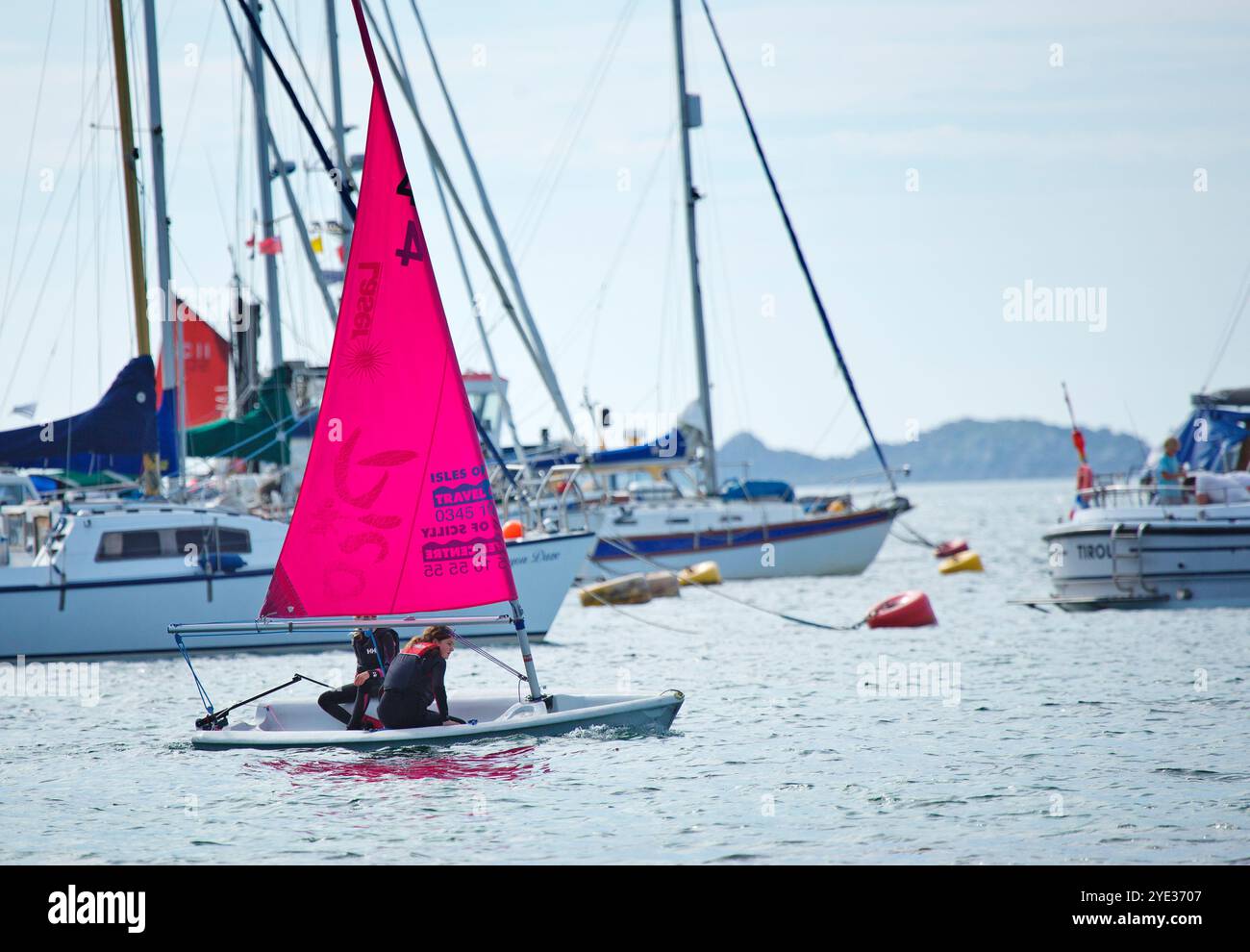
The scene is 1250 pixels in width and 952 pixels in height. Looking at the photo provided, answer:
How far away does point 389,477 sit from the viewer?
1566 cm

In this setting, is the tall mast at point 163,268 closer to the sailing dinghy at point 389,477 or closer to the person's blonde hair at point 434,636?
the sailing dinghy at point 389,477

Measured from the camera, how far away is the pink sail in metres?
15.5

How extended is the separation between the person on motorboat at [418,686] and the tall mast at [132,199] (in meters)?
12.5

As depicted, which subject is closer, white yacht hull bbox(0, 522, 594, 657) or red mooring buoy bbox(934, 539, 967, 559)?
white yacht hull bbox(0, 522, 594, 657)

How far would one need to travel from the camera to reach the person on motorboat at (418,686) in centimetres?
1491

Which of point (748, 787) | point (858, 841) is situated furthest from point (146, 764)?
point (858, 841)

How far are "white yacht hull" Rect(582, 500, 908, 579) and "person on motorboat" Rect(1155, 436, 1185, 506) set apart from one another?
617 inches

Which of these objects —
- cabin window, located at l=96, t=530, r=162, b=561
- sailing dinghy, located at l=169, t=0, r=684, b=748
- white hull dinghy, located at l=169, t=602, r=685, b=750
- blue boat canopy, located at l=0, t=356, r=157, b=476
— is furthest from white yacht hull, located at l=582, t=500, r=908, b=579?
sailing dinghy, located at l=169, t=0, r=684, b=748

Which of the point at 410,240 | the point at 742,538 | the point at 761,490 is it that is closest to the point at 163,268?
the point at 410,240

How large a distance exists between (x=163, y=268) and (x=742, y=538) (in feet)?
65.2

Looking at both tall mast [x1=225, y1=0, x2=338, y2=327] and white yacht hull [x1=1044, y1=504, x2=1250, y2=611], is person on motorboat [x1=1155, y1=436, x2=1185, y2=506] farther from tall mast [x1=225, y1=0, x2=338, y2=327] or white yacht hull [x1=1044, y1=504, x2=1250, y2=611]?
tall mast [x1=225, y1=0, x2=338, y2=327]

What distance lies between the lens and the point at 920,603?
2925 cm

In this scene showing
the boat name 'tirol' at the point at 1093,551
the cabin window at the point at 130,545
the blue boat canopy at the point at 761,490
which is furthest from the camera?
the blue boat canopy at the point at 761,490
